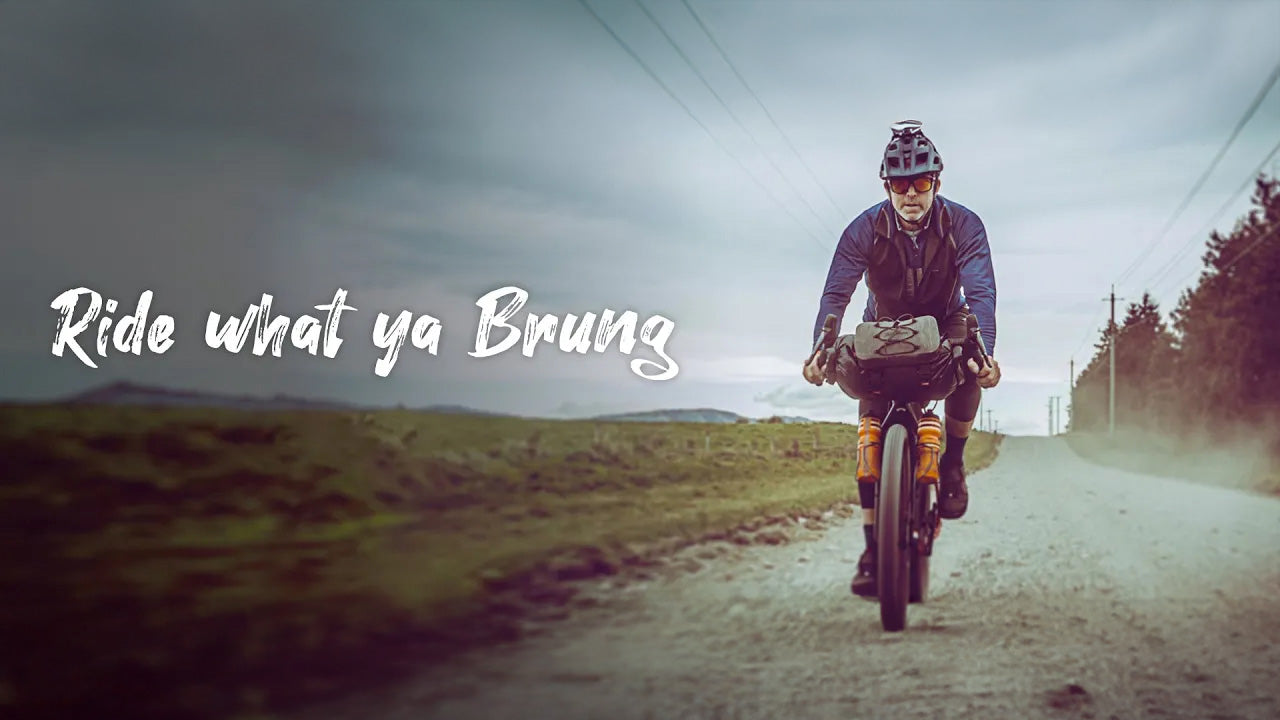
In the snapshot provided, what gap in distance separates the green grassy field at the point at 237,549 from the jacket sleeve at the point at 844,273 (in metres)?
1.00

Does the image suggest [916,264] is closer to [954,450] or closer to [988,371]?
[988,371]

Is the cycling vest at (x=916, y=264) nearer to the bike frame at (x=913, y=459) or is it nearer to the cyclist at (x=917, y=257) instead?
the cyclist at (x=917, y=257)

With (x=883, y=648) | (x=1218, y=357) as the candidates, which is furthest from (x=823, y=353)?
(x=1218, y=357)

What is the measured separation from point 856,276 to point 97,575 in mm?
2132

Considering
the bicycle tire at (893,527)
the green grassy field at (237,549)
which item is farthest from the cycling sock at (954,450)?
the green grassy field at (237,549)

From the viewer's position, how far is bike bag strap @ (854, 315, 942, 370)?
251 cm

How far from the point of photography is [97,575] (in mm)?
1279

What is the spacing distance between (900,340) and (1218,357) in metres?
12.0

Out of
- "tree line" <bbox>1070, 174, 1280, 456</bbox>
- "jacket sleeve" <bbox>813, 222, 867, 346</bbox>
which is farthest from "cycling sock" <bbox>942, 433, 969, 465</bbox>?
"tree line" <bbox>1070, 174, 1280, 456</bbox>

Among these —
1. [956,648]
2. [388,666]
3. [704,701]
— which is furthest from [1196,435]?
[388,666]

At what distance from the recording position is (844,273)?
8.90 ft

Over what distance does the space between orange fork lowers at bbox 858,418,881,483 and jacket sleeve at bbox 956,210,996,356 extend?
1.61ft

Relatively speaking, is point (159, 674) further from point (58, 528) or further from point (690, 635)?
point (690, 635)

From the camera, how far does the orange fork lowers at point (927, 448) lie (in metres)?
2.92
